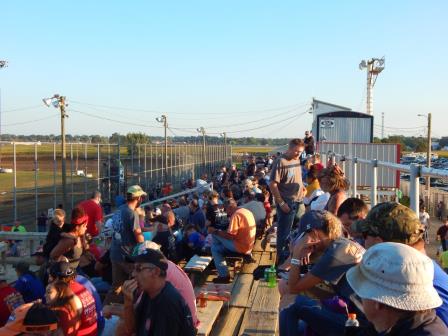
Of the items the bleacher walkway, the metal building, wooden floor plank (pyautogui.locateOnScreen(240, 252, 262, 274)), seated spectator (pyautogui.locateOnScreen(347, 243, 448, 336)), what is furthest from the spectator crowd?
the metal building

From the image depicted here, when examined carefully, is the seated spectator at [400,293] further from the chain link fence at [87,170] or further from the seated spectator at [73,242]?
the chain link fence at [87,170]

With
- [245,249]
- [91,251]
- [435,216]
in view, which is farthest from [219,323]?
[435,216]

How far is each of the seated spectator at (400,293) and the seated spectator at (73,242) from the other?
4930 mm

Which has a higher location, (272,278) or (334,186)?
(334,186)

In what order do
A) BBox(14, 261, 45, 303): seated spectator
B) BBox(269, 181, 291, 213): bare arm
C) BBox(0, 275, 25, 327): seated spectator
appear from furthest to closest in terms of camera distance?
BBox(269, 181, 291, 213): bare arm, BBox(14, 261, 45, 303): seated spectator, BBox(0, 275, 25, 327): seated spectator

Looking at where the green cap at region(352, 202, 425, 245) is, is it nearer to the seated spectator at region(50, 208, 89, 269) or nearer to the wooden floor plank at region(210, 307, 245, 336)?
the wooden floor plank at region(210, 307, 245, 336)

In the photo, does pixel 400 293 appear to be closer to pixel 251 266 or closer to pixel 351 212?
pixel 351 212

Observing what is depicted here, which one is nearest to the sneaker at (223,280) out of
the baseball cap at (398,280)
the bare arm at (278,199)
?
the bare arm at (278,199)

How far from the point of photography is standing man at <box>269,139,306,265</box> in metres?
6.15

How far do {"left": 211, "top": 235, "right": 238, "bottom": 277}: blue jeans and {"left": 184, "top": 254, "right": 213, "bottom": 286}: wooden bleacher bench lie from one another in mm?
176

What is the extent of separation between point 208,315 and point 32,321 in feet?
5.69

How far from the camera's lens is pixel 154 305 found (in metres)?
3.29

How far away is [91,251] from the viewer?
24.6 feet

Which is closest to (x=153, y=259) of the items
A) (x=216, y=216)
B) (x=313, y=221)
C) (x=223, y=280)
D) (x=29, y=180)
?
(x=313, y=221)
